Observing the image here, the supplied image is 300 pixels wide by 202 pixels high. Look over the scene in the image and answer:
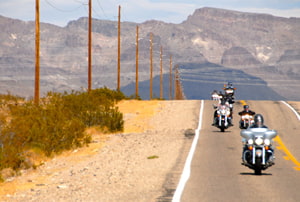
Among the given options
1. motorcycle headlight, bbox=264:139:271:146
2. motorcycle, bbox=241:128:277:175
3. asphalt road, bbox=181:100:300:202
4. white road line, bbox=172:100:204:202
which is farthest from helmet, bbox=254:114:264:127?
white road line, bbox=172:100:204:202

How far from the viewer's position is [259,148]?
48.4 ft

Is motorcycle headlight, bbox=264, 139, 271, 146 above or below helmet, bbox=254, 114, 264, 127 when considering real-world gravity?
below

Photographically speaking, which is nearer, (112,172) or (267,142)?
(267,142)

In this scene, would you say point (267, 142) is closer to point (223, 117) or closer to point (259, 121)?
point (259, 121)

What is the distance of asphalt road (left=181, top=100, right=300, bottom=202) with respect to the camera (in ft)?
38.5

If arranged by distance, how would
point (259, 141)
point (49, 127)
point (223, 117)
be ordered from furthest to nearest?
point (223, 117)
point (49, 127)
point (259, 141)

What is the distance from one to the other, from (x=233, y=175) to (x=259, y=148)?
93 cm

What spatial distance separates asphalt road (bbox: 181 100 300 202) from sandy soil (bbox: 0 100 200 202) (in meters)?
0.58

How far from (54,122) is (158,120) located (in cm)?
1286

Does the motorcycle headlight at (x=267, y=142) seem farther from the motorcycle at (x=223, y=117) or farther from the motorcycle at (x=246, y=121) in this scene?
the motorcycle at (x=223, y=117)

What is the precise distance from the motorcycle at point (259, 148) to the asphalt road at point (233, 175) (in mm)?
276

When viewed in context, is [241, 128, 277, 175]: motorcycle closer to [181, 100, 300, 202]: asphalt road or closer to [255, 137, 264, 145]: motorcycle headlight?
[255, 137, 264, 145]: motorcycle headlight

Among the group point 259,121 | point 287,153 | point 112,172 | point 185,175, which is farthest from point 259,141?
point 287,153

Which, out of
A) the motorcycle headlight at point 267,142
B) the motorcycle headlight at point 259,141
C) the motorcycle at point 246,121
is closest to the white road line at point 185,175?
the motorcycle headlight at point 259,141
